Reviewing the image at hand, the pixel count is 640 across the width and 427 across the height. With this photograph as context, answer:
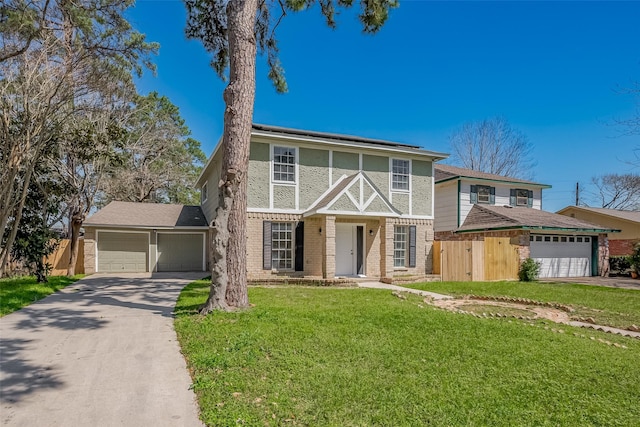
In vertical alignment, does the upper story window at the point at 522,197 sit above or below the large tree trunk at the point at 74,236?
above

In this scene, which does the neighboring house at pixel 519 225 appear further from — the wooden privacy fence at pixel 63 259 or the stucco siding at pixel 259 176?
A: the wooden privacy fence at pixel 63 259

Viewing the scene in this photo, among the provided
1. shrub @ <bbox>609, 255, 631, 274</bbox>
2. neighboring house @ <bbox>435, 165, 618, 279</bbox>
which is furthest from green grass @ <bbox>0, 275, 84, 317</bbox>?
shrub @ <bbox>609, 255, 631, 274</bbox>

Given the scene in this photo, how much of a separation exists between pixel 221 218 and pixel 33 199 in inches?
359

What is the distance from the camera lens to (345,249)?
1503cm

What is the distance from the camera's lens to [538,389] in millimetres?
3938

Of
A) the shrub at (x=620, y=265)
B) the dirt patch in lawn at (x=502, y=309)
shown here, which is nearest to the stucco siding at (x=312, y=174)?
the dirt patch in lawn at (x=502, y=309)

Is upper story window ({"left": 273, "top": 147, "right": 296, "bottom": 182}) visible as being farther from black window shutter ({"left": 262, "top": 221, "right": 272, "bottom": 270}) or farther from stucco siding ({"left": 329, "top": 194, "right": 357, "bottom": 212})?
stucco siding ({"left": 329, "top": 194, "right": 357, "bottom": 212})

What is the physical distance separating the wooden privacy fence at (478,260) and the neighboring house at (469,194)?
11.5 ft

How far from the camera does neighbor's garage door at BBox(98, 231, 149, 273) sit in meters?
17.7

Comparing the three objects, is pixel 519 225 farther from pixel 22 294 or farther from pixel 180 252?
pixel 22 294

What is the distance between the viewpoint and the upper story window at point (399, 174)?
15.8 metres

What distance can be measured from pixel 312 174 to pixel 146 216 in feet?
32.7

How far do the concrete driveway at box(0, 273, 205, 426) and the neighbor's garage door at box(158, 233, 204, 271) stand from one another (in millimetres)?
10759

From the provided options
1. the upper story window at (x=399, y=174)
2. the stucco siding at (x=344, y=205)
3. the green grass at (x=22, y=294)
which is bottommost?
the green grass at (x=22, y=294)
